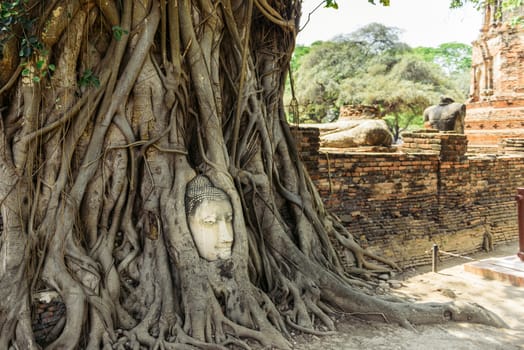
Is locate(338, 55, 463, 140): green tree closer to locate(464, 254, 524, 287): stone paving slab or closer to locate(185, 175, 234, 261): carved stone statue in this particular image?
locate(464, 254, 524, 287): stone paving slab

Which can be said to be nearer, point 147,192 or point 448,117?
point 147,192

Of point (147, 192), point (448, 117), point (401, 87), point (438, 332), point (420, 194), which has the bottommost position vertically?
point (438, 332)

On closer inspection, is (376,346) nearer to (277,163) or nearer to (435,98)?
(277,163)

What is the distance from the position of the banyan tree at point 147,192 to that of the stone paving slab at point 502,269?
1.55 m

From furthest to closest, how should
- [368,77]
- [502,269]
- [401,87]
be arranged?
1. [368,77]
2. [401,87]
3. [502,269]

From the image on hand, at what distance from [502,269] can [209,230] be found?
4.02 metres

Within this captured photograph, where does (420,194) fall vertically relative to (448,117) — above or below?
below

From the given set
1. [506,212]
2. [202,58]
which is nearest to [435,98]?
[506,212]

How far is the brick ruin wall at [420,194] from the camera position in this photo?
20.9 ft

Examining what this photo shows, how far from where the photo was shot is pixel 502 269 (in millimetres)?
5922

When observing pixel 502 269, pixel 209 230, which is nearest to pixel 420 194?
pixel 502 269

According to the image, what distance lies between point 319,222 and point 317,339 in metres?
1.50

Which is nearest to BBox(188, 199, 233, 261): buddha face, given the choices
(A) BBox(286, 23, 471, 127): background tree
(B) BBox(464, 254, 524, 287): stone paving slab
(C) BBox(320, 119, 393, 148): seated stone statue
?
(B) BBox(464, 254, 524, 287): stone paving slab

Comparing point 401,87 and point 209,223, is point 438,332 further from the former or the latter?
point 401,87
